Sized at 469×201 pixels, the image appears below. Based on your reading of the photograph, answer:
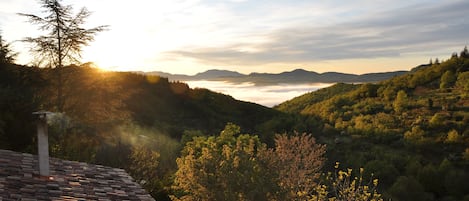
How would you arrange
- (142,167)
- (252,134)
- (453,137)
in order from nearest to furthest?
(142,167)
(252,134)
(453,137)

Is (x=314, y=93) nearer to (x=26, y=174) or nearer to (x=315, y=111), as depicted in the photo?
(x=315, y=111)

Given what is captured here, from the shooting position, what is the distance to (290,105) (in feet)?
377

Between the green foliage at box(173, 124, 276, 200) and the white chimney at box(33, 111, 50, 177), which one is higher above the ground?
the white chimney at box(33, 111, 50, 177)

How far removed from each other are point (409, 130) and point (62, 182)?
69.0 meters

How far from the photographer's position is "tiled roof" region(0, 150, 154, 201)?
9.20 m

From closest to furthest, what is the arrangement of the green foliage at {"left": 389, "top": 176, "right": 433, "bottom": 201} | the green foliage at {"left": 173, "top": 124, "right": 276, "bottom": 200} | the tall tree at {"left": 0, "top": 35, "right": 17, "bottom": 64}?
1. the green foliage at {"left": 173, "top": 124, "right": 276, "bottom": 200}
2. the tall tree at {"left": 0, "top": 35, "right": 17, "bottom": 64}
3. the green foliage at {"left": 389, "top": 176, "right": 433, "bottom": 201}

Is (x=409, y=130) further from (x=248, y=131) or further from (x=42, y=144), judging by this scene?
(x=42, y=144)

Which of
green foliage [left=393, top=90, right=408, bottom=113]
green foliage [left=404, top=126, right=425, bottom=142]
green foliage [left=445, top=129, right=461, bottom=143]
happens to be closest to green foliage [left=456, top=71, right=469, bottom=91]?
green foliage [left=393, top=90, right=408, bottom=113]

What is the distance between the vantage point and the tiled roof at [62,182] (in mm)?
9205

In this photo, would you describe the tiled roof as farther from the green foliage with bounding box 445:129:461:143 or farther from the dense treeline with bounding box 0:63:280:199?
the green foliage with bounding box 445:129:461:143

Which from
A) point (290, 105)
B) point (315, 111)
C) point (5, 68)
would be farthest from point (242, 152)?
point (290, 105)

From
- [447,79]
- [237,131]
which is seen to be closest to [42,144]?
[237,131]

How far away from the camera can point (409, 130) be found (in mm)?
70375

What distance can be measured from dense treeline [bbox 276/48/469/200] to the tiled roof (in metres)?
36.9
